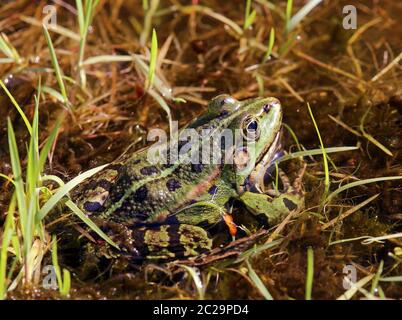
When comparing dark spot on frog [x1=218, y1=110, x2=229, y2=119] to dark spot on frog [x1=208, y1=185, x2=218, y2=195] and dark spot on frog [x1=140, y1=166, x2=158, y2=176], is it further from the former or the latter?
dark spot on frog [x1=140, y1=166, x2=158, y2=176]

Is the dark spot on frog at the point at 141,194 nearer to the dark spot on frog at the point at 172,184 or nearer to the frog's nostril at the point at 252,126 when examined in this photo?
the dark spot on frog at the point at 172,184

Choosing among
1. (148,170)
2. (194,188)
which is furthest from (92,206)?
(194,188)

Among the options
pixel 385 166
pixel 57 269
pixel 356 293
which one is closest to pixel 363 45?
pixel 385 166

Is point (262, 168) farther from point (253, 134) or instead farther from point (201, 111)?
point (201, 111)

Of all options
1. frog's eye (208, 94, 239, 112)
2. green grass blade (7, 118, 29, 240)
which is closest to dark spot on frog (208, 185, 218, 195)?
frog's eye (208, 94, 239, 112)

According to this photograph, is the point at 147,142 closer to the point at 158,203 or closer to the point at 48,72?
the point at 158,203
